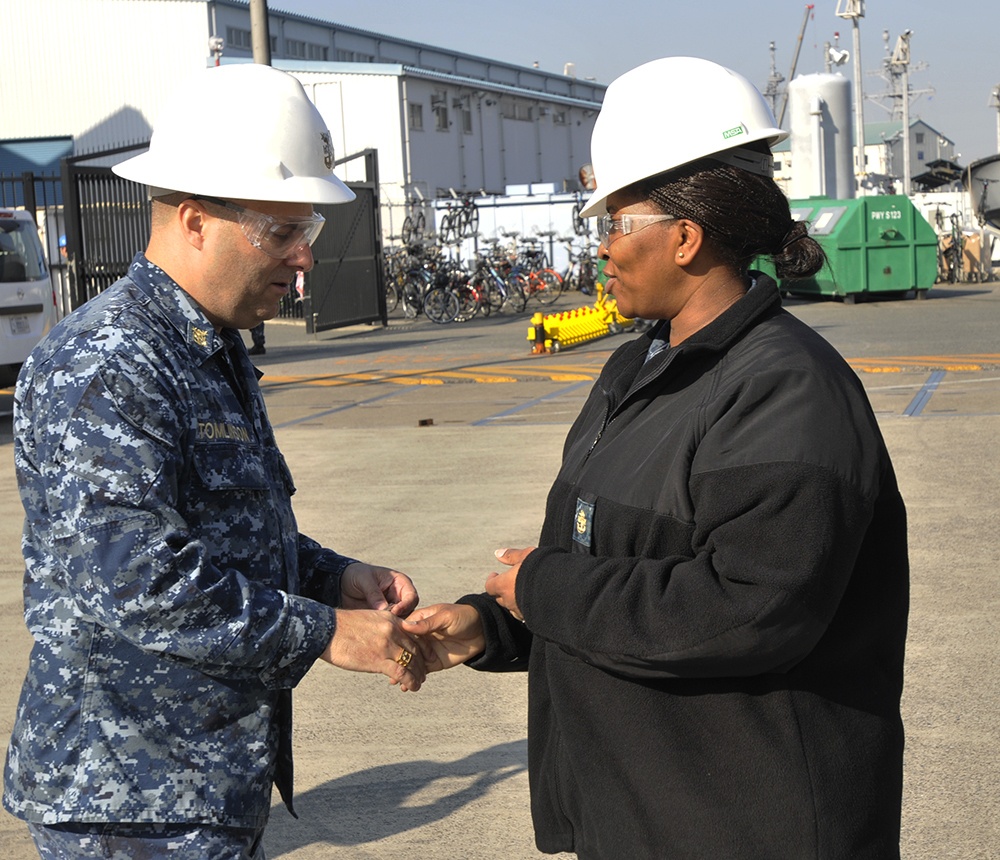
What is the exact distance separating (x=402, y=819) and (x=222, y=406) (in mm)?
2350

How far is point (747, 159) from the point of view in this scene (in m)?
2.38

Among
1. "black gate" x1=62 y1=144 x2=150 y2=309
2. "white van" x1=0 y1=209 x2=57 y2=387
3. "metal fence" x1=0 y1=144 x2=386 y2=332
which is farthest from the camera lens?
"metal fence" x1=0 y1=144 x2=386 y2=332

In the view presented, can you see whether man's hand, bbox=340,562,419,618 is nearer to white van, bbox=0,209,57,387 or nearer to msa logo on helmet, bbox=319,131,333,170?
msa logo on helmet, bbox=319,131,333,170

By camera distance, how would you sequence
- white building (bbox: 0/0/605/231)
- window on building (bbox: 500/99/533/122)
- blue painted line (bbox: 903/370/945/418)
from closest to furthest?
blue painted line (bbox: 903/370/945/418)
white building (bbox: 0/0/605/231)
window on building (bbox: 500/99/533/122)

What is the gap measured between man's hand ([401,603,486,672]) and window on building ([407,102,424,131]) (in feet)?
130

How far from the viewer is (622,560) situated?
7.27ft

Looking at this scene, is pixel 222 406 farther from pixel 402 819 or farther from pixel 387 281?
pixel 387 281

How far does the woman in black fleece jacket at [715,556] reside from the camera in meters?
2.07

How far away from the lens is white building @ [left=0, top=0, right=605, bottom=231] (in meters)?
40.8

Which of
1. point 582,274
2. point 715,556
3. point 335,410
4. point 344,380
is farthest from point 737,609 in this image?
point 582,274

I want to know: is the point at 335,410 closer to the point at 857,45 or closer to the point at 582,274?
the point at 582,274

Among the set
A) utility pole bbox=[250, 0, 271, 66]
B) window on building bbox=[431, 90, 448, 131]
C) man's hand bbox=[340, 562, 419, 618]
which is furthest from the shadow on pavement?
window on building bbox=[431, 90, 448, 131]

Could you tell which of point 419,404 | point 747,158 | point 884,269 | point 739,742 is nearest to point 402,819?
point 739,742

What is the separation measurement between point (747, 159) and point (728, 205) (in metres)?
0.09
